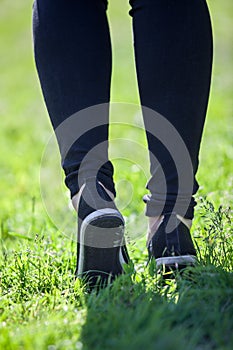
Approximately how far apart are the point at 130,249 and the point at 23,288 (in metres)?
0.43

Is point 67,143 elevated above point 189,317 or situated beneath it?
elevated above

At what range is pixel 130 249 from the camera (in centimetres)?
189

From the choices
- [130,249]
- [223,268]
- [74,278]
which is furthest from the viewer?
[130,249]

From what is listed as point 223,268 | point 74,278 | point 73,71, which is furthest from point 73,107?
point 223,268

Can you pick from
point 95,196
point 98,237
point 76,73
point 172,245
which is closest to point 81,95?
point 76,73

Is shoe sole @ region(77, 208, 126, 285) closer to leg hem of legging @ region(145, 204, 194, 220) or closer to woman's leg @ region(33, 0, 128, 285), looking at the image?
woman's leg @ region(33, 0, 128, 285)

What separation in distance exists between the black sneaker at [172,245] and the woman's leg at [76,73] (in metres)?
0.20

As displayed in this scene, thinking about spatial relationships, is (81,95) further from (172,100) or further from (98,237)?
(98,237)

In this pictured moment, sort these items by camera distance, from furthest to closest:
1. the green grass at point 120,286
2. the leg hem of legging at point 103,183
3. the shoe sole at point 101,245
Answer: the leg hem of legging at point 103,183 < the shoe sole at point 101,245 < the green grass at point 120,286

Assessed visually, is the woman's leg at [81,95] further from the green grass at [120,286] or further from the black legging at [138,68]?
the green grass at [120,286]

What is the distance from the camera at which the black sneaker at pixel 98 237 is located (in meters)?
1.46

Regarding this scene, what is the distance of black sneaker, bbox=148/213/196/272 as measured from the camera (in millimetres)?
1599

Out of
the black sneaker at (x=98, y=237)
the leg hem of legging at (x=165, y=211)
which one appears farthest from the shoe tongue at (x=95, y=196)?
the leg hem of legging at (x=165, y=211)

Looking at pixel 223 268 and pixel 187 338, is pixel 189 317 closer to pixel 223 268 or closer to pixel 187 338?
pixel 187 338
